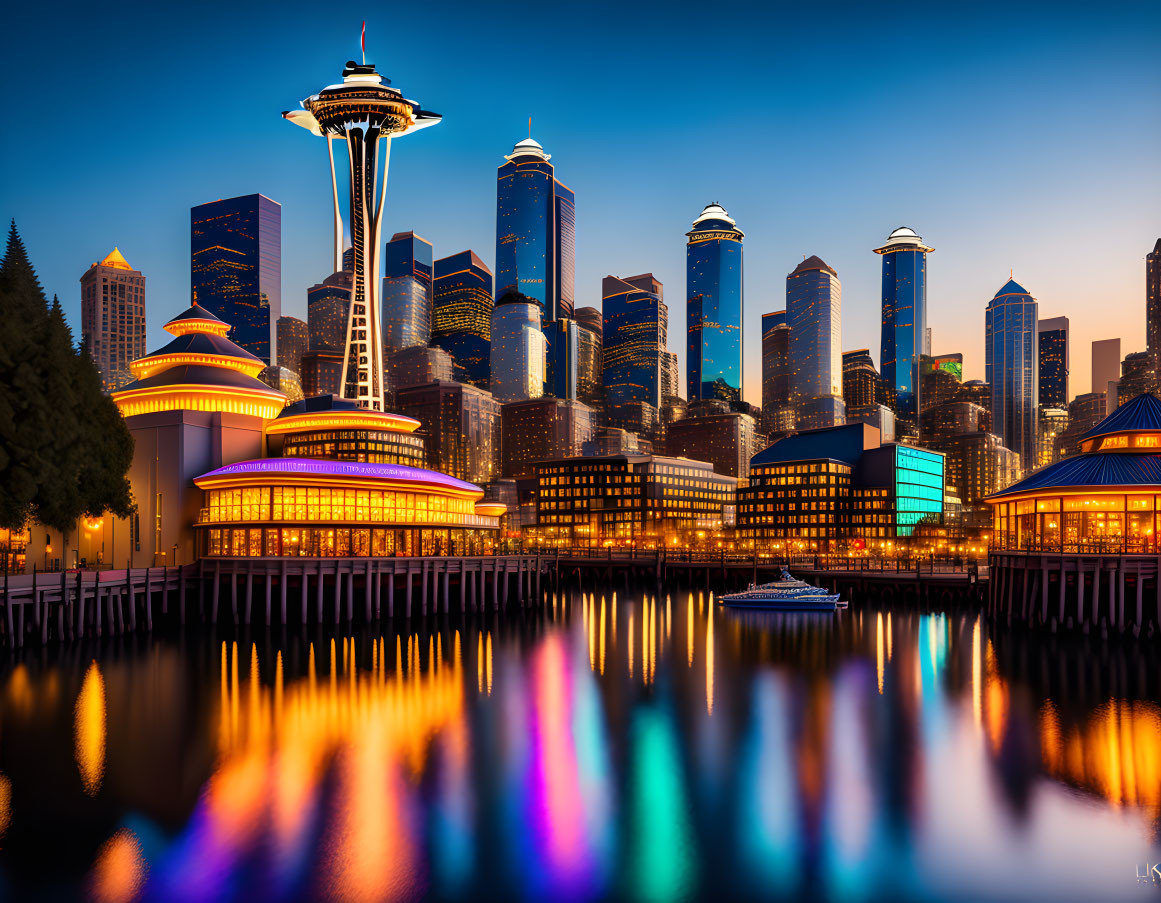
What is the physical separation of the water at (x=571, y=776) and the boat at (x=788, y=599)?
24247 mm

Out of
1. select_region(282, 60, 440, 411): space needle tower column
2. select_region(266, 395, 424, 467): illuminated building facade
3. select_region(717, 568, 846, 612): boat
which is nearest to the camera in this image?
select_region(717, 568, 846, 612): boat

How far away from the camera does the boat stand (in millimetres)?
70688

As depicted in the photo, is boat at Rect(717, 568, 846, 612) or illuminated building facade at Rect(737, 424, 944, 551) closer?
boat at Rect(717, 568, 846, 612)

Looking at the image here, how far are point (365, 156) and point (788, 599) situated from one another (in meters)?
93.0

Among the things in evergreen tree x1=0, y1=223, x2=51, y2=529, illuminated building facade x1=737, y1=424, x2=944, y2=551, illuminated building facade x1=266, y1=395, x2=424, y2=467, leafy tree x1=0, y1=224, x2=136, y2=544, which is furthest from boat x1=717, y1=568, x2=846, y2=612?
illuminated building facade x1=737, y1=424, x2=944, y2=551

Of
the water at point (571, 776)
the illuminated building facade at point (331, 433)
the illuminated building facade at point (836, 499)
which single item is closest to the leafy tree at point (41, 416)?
the water at point (571, 776)

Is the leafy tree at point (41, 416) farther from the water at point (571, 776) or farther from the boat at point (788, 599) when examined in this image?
the boat at point (788, 599)

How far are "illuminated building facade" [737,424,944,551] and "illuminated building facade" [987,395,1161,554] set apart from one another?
118857 mm

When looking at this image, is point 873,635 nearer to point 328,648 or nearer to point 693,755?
point 693,755

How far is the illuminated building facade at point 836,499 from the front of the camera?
7185 inches

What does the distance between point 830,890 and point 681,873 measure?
3383 mm

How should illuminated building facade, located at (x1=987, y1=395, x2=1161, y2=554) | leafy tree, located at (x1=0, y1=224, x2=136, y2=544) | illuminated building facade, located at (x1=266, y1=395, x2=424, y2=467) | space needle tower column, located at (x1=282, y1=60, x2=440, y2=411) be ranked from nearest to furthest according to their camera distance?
1. leafy tree, located at (x1=0, y1=224, x2=136, y2=544)
2. illuminated building facade, located at (x1=987, y1=395, x2=1161, y2=554)
3. illuminated building facade, located at (x1=266, y1=395, x2=424, y2=467)
4. space needle tower column, located at (x1=282, y1=60, x2=440, y2=411)

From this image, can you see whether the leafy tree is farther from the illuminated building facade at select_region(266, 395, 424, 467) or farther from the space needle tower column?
the space needle tower column

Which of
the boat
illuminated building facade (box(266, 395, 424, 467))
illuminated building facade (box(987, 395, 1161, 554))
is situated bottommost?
the boat
